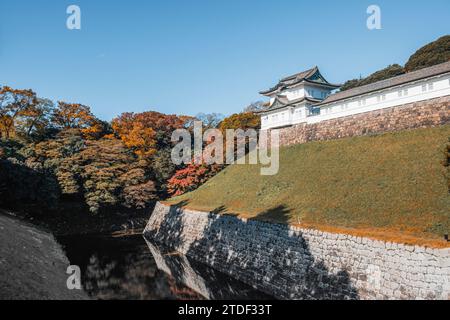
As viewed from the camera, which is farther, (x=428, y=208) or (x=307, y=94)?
(x=307, y=94)

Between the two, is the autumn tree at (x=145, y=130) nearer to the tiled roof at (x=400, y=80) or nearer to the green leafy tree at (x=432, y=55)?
the tiled roof at (x=400, y=80)

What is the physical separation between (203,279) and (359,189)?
34.2 ft

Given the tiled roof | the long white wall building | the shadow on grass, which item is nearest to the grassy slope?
the shadow on grass

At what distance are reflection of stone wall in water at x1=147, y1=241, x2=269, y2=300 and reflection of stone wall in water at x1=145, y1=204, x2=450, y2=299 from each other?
1.83ft

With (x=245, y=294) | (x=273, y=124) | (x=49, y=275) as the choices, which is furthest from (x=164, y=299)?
(x=273, y=124)

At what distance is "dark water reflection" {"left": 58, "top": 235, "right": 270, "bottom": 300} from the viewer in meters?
16.5

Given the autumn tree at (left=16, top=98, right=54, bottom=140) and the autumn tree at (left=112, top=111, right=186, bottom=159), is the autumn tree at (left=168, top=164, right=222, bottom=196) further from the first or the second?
the autumn tree at (left=16, top=98, right=54, bottom=140)

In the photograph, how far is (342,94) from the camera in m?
32.4

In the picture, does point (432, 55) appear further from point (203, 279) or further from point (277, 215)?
point (203, 279)

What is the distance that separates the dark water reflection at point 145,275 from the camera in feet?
54.2

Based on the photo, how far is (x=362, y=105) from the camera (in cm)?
2961

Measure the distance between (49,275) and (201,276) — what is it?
8.25 m

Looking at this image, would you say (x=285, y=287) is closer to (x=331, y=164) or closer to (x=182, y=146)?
(x=331, y=164)

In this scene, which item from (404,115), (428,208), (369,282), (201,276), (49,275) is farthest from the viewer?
(404,115)
